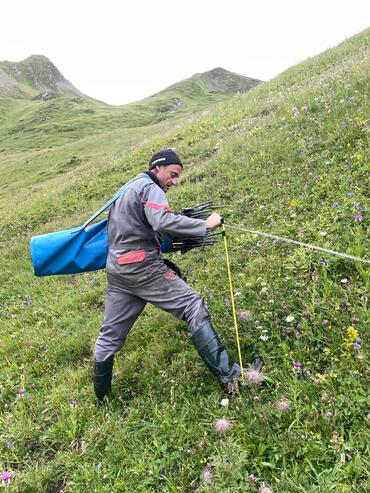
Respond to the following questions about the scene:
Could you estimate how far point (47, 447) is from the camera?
5020mm

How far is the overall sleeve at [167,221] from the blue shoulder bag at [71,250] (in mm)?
1049

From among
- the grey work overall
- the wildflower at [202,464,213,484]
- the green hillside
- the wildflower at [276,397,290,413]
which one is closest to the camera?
the wildflower at [202,464,213,484]

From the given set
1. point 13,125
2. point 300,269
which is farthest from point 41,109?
point 300,269

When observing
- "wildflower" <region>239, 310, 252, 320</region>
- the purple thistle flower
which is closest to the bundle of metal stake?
"wildflower" <region>239, 310, 252, 320</region>

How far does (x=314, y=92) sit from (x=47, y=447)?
11.9m

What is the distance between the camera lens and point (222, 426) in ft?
13.8

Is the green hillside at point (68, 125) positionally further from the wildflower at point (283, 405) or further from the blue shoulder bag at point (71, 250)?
the wildflower at point (283, 405)

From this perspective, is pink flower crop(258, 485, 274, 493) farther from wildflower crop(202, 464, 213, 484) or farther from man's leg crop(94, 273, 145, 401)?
man's leg crop(94, 273, 145, 401)

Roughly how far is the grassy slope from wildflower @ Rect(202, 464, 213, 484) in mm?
42

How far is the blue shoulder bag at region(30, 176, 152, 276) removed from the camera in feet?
17.9

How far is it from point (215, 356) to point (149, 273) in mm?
1215

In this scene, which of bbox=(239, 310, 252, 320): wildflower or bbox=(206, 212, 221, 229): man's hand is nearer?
bbox=(206, 212, 221, 229): man's hand

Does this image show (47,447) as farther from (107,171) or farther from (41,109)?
(41,109)

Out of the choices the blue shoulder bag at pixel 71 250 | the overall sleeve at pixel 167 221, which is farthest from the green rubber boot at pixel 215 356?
the blue shoulder bag at pixel 71 250
